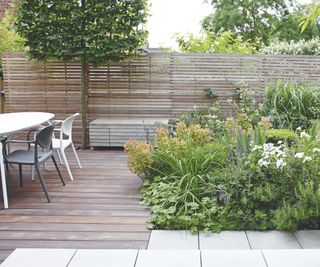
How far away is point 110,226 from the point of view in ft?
10.1

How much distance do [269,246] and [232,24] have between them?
16.7 meters

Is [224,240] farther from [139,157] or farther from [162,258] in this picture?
[139,157]

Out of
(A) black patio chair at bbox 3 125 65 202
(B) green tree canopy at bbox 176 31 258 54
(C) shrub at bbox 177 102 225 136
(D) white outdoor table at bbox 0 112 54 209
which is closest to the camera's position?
(D) white outdoor table at bbox 0 112 54 209

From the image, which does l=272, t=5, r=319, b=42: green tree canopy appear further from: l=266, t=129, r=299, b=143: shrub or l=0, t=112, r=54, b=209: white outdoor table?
l=0, t=112, r=54, b=209: white outdoor table

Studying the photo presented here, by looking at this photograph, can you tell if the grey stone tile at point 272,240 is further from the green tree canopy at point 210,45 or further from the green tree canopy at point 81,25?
the green tree canopy at point 210,45

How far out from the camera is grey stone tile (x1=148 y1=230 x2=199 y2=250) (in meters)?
2.74

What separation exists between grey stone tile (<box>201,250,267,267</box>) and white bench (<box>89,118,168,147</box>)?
11.8 ft

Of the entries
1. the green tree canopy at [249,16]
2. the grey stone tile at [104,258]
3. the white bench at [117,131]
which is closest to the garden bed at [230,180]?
the grey stone tile at [104,258]

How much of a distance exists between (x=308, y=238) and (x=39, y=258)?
6.31 feet

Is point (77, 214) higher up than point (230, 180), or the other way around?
point (230, 180)

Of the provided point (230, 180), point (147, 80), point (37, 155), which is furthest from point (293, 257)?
point (147, 80)

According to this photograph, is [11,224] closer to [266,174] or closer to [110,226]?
[110,226]

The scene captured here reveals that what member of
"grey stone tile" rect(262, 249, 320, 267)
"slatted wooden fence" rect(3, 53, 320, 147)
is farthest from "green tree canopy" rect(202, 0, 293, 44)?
"grey stone tile" rect(262, 249, 320, 267)

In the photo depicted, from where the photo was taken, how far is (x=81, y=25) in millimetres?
5953
